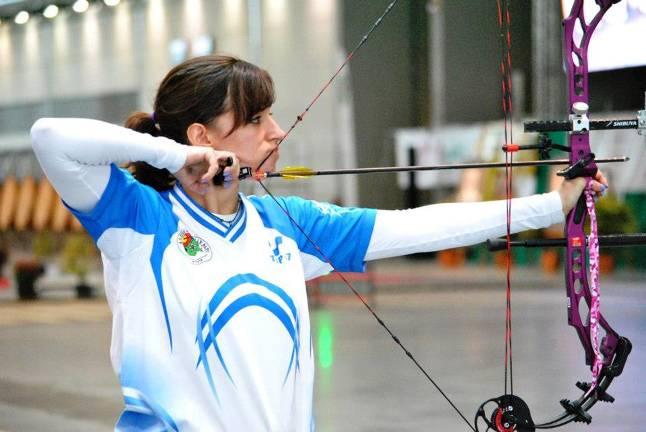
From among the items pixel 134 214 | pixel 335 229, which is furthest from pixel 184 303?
pixel 335 229

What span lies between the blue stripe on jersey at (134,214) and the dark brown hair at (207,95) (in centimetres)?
9

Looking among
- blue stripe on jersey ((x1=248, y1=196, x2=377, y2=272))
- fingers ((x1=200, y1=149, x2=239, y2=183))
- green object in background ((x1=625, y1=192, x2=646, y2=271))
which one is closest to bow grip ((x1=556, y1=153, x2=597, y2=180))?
blue stripe on jersey ((x1=248, y1=196, x2=377, y2=272))

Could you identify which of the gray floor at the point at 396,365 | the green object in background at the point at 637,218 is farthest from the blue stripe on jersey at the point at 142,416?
the green object in background at the point at 637,218

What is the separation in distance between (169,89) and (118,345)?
426mm

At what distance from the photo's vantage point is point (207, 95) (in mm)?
1815

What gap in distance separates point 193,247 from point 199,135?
20 cm

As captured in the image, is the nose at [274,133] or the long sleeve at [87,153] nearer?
the long sleeve at [87,153]

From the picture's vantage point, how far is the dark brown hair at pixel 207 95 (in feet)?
5.95

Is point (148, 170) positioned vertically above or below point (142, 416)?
above

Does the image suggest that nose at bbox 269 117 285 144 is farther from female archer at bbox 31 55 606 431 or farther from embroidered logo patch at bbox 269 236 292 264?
embroidered logo patch at bbox 269 236 292 264

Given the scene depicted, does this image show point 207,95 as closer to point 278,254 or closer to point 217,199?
point 217,199

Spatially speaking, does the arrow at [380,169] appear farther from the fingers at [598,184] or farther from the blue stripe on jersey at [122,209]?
the blue stripe on jersey at [122,209]

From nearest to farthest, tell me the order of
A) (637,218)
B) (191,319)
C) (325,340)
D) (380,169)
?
1. (191,319)
2. (380,169)
3. (325,340)
4. (637,218)

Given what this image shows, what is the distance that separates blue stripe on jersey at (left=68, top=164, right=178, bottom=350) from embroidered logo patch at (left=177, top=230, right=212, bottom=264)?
0.02m
